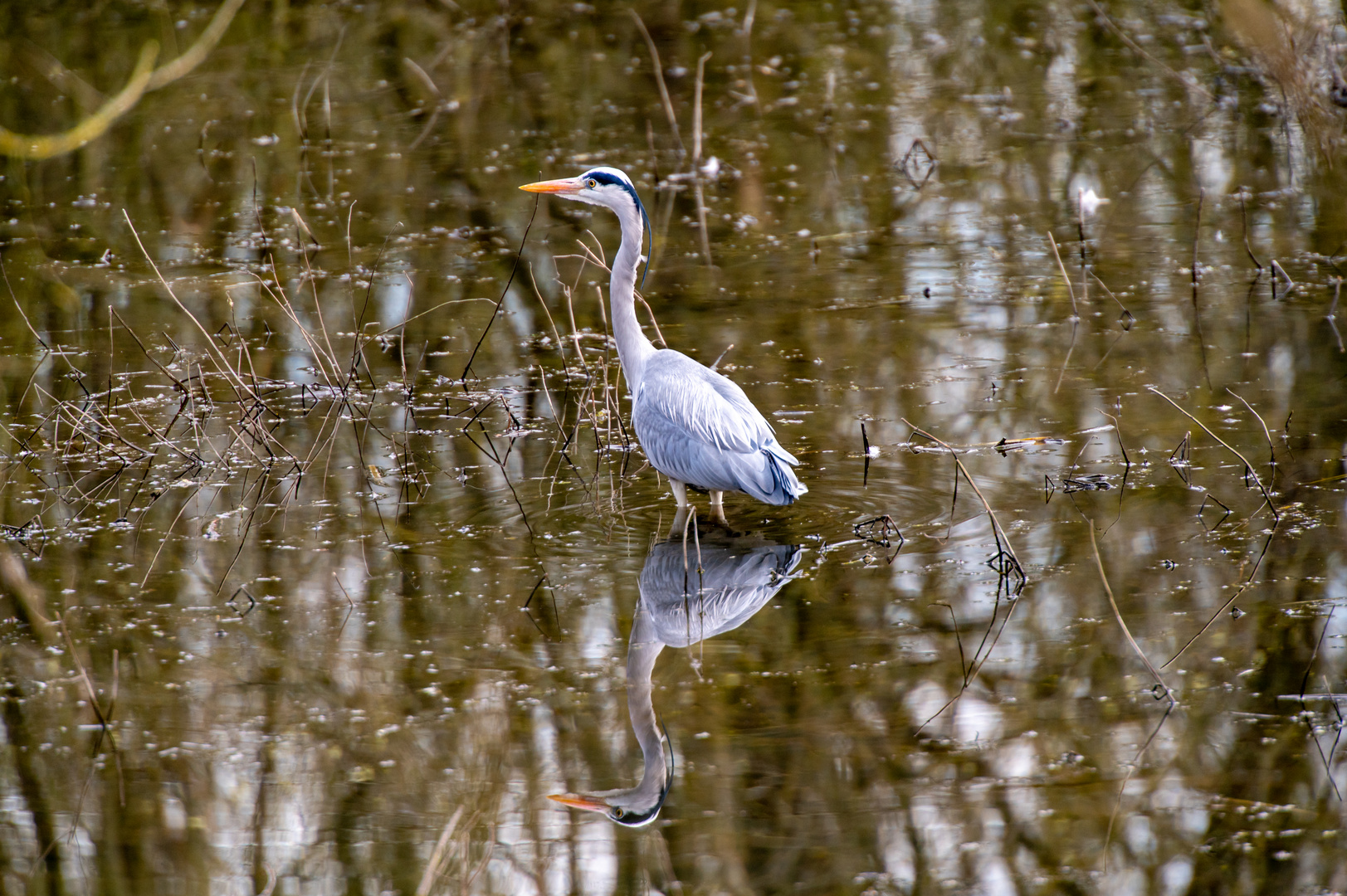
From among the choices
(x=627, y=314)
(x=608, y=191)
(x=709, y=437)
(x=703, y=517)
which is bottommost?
(x=703, y=517)

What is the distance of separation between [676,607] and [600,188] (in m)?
2.02

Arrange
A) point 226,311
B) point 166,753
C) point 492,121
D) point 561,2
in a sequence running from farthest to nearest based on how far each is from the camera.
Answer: point 561,2 → point 492,121 → point 226,311 → point 166,753

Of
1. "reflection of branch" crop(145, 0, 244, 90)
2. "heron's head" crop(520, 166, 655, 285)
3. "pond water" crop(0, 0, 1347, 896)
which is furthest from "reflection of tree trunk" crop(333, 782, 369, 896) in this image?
"heron's head" crop(520, 166, 655, 285)

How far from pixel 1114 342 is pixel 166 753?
517 centimetres

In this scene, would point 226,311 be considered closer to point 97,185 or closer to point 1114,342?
point 97,185

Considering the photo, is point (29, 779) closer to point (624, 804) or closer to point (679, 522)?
point (624, 804)

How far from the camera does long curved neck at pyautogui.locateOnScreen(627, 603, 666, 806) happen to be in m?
4.27

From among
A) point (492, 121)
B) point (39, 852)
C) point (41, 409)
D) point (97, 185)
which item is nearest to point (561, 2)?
point (492, 121)

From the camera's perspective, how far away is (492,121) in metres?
12.7

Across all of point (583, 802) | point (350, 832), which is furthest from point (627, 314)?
point (350, 832)

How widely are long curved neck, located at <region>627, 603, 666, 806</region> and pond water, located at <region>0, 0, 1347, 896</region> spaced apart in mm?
17

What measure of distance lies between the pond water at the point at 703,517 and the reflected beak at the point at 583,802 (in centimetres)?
6

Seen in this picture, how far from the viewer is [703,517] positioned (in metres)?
6.02

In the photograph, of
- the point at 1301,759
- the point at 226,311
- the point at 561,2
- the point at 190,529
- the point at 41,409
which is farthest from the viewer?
the point at 561,2
